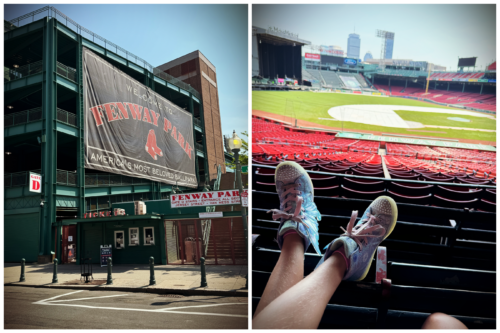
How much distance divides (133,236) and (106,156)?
2253 mm

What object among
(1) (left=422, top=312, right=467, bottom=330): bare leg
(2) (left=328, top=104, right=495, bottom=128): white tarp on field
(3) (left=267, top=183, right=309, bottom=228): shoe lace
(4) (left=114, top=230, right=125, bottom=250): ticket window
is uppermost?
(2) (left=328, top=104, right=495, bottom=128): white tarp on field

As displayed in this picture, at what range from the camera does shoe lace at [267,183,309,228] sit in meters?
1.94

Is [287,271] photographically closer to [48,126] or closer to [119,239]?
[48,126]

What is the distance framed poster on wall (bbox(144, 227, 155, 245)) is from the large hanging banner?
2000mm

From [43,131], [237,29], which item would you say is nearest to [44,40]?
[43,131]

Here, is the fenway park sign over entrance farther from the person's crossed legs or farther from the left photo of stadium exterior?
the person's crossed legs

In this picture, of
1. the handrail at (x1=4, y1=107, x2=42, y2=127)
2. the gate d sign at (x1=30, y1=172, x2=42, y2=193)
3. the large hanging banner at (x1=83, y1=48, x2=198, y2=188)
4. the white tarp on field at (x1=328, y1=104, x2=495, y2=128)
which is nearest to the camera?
the handrail at (x1=4, y1=107, x2=42, y2=127)

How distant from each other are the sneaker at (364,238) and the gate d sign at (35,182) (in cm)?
262

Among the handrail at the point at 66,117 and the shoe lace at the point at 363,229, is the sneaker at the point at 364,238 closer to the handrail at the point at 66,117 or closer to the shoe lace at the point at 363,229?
the shoe lace at the point at 363,229

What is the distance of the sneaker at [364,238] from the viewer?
1.76 meters

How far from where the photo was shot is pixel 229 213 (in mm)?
4312

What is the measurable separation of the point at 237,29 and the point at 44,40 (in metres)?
1.84

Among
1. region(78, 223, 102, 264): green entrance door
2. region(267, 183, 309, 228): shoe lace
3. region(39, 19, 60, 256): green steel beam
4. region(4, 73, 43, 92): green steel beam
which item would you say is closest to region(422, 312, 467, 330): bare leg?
region(267, 183, 309, 228): shoe lace

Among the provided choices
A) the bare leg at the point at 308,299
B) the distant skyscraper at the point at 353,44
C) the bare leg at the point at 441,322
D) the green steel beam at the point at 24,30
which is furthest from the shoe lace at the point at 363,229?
the green steel beam at the point at 24,30
